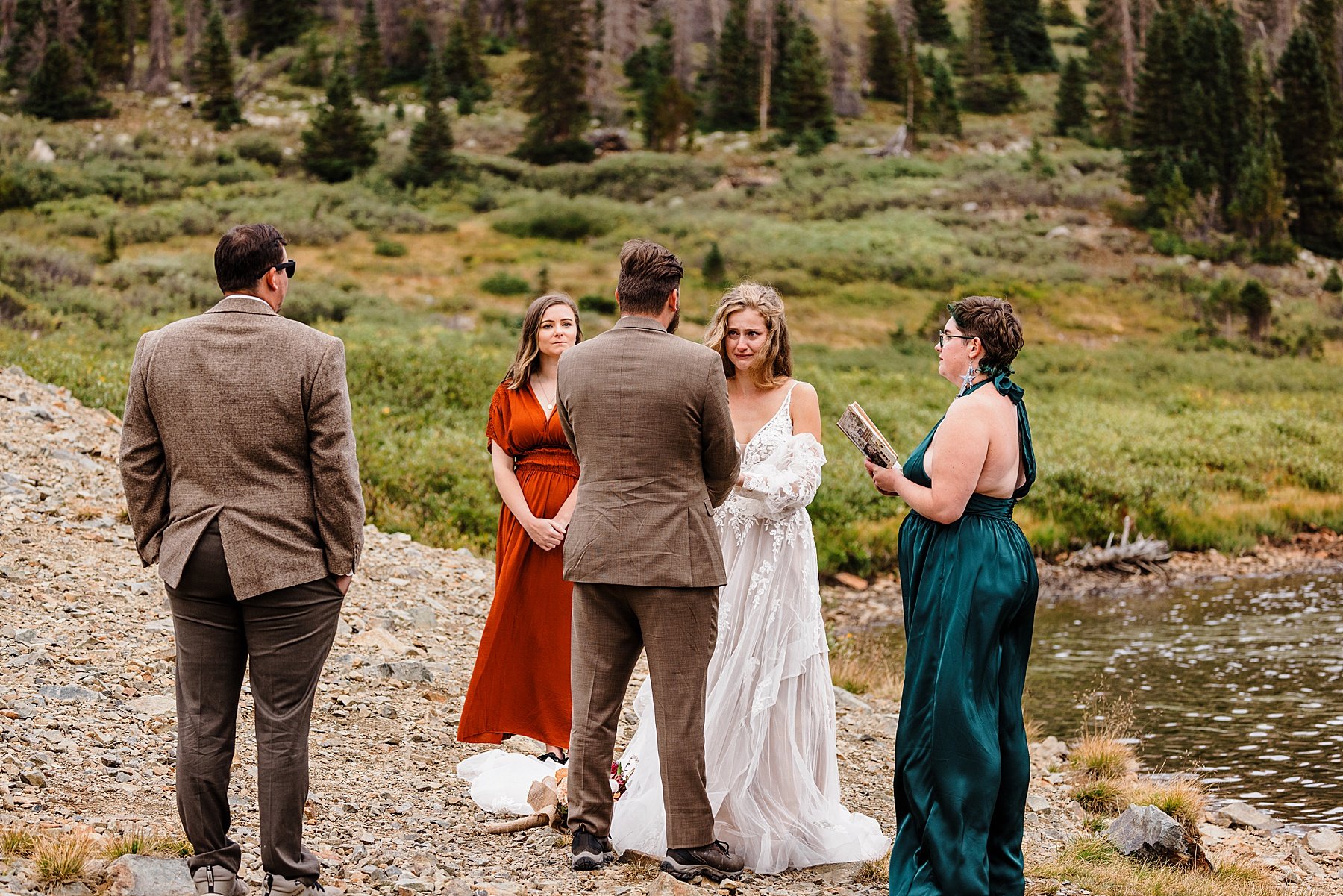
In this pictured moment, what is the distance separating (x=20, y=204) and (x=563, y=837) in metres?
36.3

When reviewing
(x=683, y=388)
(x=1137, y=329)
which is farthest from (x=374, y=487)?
(x=1137, y=329)

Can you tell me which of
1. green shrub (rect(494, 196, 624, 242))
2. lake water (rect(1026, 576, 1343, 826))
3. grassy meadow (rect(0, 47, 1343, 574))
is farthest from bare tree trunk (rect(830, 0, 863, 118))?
lake water (rect(1026, 576, 1343, 826))

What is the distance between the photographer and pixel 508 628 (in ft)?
18.9

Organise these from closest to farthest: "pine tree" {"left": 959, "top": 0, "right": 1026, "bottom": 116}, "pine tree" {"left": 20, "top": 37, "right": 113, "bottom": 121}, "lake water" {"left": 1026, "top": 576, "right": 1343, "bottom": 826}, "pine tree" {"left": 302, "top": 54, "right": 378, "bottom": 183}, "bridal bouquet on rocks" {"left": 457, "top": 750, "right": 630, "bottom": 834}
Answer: "bridal bouquet on rocks" {"left": 457, "top": 750, "right": 630, "bottom": 834}, "lake water" {"left": 1026, "top": 576, "right": 1343, "bottom": 826}, "pine tree" {"left": 302, "top": 54, "right": 378, "bottom": 183}, "pine tree" {"left": 20, "top": 37, "right": 113, "bottom": 121}, "pine tree" {"left": 959, "top": 0, "right": 1026, "bottom": 116}

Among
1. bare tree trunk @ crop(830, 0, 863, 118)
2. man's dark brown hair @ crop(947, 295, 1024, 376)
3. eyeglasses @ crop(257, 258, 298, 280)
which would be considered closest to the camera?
eyeglasses @ crop(257, 258, 298, 280)

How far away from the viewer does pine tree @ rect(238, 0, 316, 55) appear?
68.1 meters

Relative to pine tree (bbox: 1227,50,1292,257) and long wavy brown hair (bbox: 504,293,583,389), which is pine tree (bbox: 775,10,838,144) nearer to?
pine tree (bbox: 1227,50,1292,257)

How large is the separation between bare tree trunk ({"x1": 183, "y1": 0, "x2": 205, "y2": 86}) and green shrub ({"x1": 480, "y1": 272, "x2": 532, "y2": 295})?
33402 mm

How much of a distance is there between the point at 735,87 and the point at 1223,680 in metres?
54.9

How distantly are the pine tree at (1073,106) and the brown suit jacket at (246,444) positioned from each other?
208 feet

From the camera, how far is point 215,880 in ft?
12.2

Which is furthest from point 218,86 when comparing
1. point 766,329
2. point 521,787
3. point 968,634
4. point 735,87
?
point 968,634

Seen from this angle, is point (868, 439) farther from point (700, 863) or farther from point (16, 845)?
point (16, 845)

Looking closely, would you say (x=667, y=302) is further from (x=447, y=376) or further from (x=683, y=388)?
(x=447, y=376)
